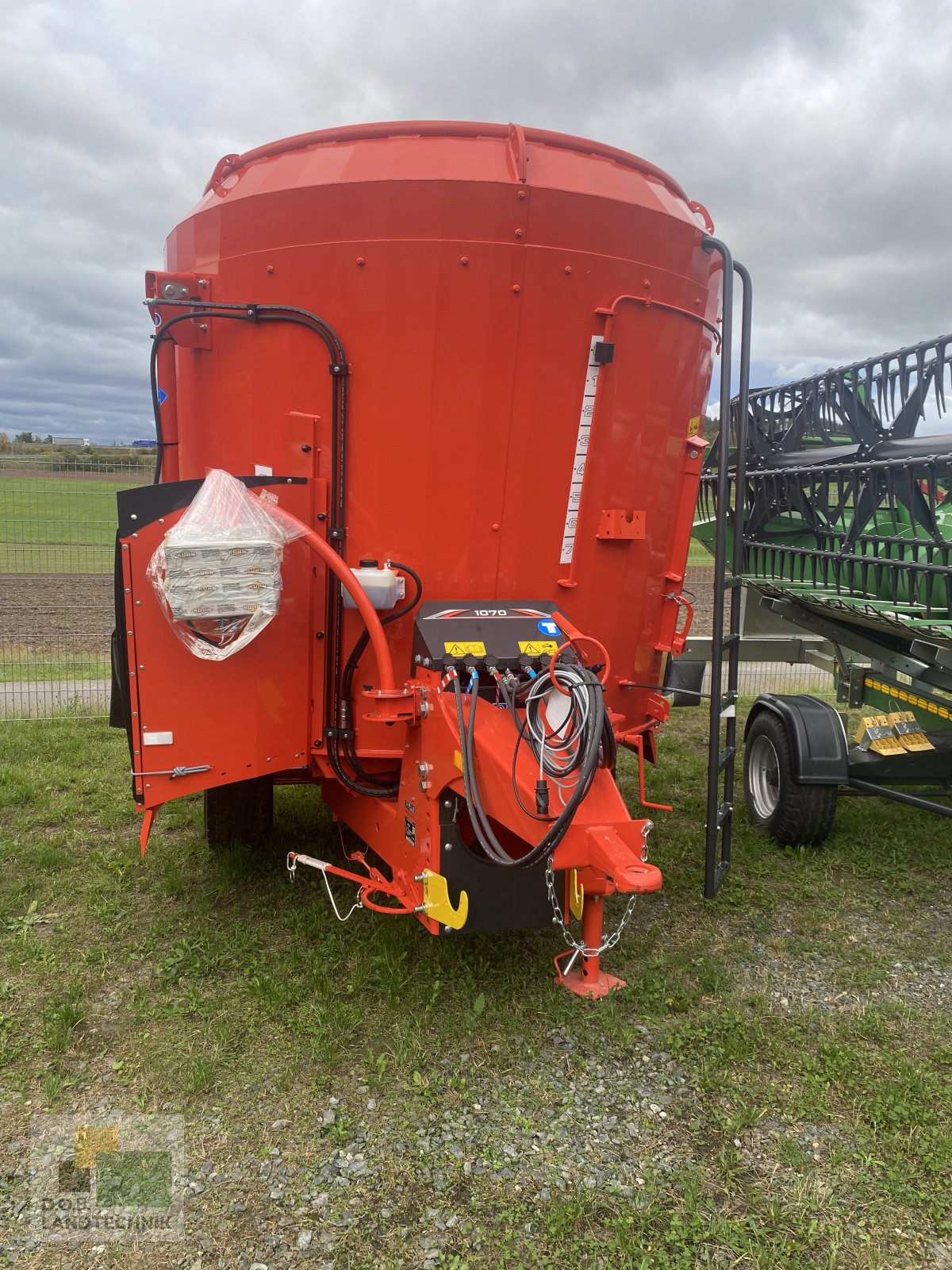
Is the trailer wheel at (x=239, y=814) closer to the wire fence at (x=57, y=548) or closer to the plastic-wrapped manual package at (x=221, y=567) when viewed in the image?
the plastic-wrapped manual package at (x=221, y=567)

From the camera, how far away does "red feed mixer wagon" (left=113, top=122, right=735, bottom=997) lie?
10.0 feet

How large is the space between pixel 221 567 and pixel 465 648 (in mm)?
907

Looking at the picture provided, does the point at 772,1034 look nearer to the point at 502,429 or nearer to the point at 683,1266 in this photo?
the point at 683,1266

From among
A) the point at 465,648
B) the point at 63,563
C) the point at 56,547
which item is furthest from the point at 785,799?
the point at 63,563

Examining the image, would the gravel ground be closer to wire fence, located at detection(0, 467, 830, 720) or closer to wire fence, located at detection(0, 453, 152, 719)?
wire fence, located at detection(0, 467, 830, 720)

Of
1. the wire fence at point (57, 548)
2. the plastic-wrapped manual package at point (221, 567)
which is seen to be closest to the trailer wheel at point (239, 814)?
the plastic-wrapped manual package at point (221, 567)

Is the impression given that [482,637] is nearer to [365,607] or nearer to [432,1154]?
[365,607]

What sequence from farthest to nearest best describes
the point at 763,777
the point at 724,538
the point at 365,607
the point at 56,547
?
the point at 56,547, the point at 763,777, the point at 724,538, the point at 365,607

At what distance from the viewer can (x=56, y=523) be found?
776 centimetres

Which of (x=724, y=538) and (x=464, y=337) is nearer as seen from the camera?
(x=464, y=337)

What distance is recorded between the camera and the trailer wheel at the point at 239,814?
4.27 meters

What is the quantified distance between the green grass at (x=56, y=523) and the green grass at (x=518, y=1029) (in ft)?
11.4

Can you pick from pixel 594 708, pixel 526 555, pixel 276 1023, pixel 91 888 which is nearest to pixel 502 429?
pixel 526 555

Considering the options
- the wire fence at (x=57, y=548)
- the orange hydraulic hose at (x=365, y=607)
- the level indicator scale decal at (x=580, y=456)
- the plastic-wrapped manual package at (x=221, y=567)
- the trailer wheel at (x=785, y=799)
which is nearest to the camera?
the plastic-wrapped manual package at (x=221, y=567)
